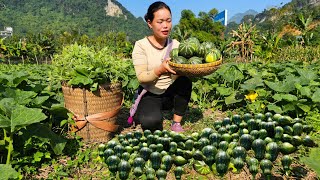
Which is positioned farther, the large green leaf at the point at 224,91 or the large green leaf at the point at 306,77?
the large green leaf at the point at 224,91

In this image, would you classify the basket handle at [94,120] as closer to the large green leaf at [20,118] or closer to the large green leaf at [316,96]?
the large green leaf at [20,118]

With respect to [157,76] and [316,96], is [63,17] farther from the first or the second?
[316,96]

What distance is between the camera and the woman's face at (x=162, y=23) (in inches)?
142

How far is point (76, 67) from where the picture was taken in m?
3.61

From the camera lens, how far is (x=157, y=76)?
3.53 m

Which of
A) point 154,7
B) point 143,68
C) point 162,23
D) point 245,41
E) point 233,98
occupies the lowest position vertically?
point 233,98

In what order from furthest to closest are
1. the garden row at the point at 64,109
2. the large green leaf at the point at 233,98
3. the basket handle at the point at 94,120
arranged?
the large green leaf at the point at 233,98 < the basket handle at the point at 94,120 < the garden row at the point at 64,109

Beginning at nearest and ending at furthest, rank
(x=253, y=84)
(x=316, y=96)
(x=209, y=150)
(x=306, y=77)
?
(x=209, y=150)
(x=316, y=96)
(x=306, y=77)
(x=253, y=84)

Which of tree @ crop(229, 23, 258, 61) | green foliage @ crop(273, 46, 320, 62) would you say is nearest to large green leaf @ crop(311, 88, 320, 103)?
green foliage @ crop(273, 46, 320, 62)

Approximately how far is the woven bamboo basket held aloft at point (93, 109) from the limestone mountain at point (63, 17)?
106 metres

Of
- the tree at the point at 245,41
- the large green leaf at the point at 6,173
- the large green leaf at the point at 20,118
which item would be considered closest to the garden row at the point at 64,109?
the large green leaf at the point at 20,118

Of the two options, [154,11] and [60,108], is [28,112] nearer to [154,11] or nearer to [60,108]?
[60,108]

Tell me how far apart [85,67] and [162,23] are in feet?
3.27

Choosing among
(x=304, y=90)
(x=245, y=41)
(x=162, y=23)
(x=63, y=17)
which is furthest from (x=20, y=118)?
(x=63, y=17)
